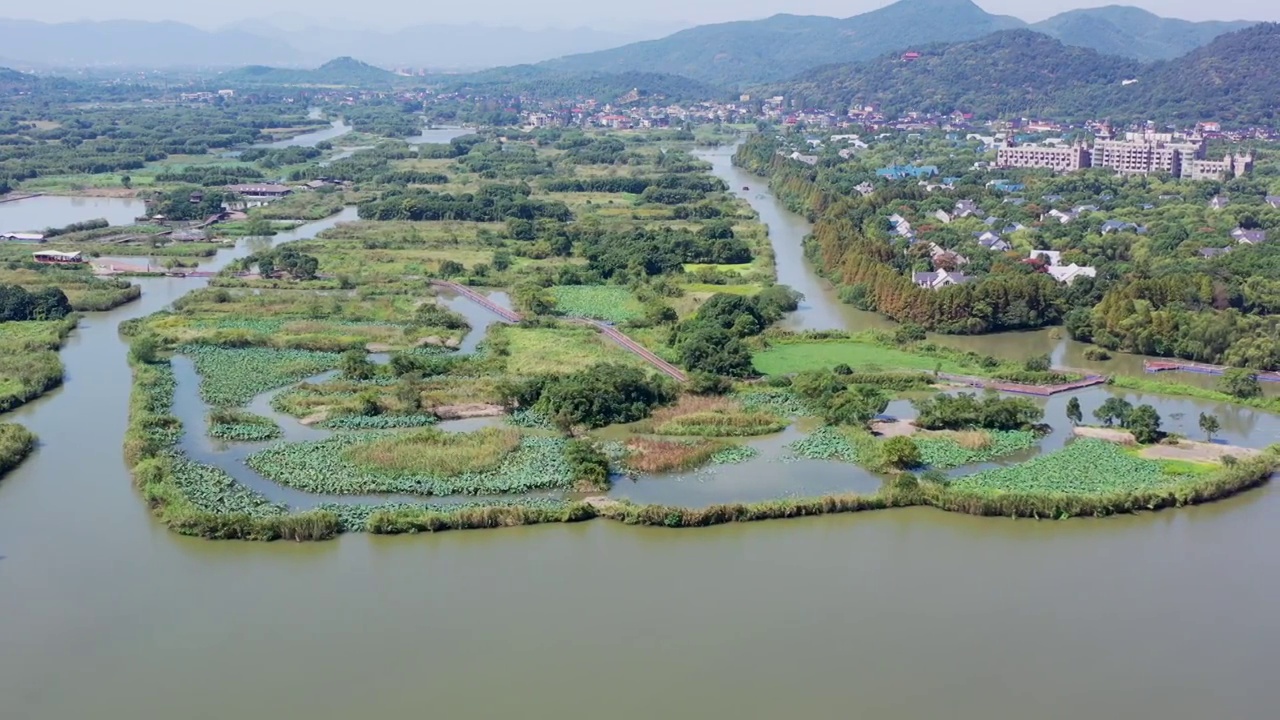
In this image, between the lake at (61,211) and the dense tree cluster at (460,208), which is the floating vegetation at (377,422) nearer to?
the dense tree cluster at (460,208)

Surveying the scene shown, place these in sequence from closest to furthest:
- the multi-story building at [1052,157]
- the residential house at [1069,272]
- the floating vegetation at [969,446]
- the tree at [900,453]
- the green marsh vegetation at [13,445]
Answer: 1. the tree at [900,453]
2. the green marsh vegetation at [13,445]
3. the floating vegetation at [969,446]
4. the residential house at [1069,272]
5. the multi-story building at [1052,157]

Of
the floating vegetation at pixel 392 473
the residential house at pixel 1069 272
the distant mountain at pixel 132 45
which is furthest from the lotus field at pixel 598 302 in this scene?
the distant mountain at pixel 132 45

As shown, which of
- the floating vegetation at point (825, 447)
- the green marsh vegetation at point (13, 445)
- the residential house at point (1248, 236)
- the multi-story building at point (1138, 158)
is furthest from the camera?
the multi-story building at point (1138, 158)

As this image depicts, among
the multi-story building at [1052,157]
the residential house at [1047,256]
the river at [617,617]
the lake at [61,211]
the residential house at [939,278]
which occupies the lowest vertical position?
the river at [617,617]

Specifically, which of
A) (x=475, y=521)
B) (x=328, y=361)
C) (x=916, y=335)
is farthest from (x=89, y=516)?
(x=916, y=335)

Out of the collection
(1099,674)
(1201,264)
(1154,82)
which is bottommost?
(1099,674)

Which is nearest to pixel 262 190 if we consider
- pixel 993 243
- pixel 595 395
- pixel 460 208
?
pixel 460 208

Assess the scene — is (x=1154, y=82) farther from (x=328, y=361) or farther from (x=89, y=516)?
(x=89, y=516)

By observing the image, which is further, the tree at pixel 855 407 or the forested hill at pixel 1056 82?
the forested hill at pixel 1056 82

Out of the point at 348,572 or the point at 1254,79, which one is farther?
the point at 1254,79
